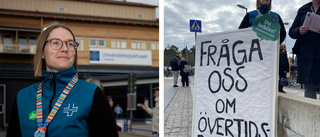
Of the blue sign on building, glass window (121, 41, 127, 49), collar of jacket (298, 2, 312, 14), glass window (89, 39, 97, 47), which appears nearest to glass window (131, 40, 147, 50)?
glass window (121, 41, 127, 49)

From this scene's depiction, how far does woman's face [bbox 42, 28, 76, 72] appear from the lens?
1.91 metres

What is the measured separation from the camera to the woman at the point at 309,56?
13.5ft

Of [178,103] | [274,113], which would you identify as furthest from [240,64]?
[178,103]

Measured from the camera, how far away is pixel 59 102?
1770mm

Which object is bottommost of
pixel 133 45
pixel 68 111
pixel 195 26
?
pixel 68 111

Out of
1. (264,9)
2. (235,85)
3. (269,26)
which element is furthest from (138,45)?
(269,26)

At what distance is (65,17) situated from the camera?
91.5 ft

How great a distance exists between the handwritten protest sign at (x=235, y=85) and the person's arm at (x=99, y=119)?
2.14m

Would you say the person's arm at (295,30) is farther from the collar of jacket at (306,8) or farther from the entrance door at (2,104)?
the entrance door at (2,104)

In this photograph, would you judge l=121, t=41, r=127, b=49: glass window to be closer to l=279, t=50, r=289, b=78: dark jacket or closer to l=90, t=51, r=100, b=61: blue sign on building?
l=90, t=51, r=100, b=61: blue sign on building

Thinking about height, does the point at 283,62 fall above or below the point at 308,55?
below

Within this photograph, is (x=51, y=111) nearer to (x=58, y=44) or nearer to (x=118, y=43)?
(x=58, y=44)

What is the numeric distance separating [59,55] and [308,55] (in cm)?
334

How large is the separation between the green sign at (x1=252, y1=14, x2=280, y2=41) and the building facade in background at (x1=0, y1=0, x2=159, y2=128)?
A: 23.9 m
